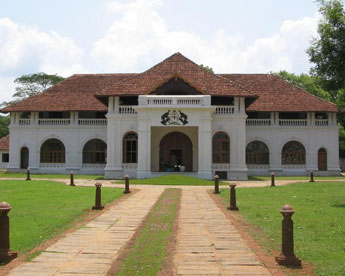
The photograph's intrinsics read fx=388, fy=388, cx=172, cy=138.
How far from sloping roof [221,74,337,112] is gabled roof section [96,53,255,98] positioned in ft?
14.5

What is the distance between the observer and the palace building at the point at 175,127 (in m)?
26.0

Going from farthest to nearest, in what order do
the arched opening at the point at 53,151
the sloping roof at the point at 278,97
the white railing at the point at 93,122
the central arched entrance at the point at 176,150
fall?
the arched opening at the point at 53,151 < the white railing at the point at 93,122 < the sloping roof at the point at 278,97 < the central arched entrance at the point at 176,150

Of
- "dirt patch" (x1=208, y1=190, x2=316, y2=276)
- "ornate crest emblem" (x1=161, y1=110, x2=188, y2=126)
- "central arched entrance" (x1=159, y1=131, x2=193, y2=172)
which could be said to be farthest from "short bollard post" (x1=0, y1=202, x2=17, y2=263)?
"central arched entrance" (x1=159, y1=131, x2=193, y2=172)

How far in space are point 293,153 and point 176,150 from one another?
10.1 m

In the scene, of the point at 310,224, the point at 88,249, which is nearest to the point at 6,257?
the point at 88,249

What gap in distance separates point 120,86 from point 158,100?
3.85 metres

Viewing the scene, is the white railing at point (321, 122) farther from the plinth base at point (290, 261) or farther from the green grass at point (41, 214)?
the plinth base at point (290, 261)

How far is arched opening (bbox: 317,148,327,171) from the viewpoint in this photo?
1266 inches

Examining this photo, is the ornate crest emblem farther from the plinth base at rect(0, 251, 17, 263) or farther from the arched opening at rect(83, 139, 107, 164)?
the plinth base at rect(0, 251, 17, 263)

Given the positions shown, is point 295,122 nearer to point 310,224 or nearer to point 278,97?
point 278,97

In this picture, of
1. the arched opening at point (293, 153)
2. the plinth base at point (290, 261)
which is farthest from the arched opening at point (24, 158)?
the plinth base at point (290, 261)

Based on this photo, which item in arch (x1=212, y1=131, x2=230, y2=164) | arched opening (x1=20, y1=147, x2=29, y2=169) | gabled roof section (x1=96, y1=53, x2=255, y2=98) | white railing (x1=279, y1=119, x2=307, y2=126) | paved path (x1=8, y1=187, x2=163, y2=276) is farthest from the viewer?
arched opening (x1=20, y1=147, x2=29, y2=169)

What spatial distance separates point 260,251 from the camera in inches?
268

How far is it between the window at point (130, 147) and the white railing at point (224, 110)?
617 centimetres
